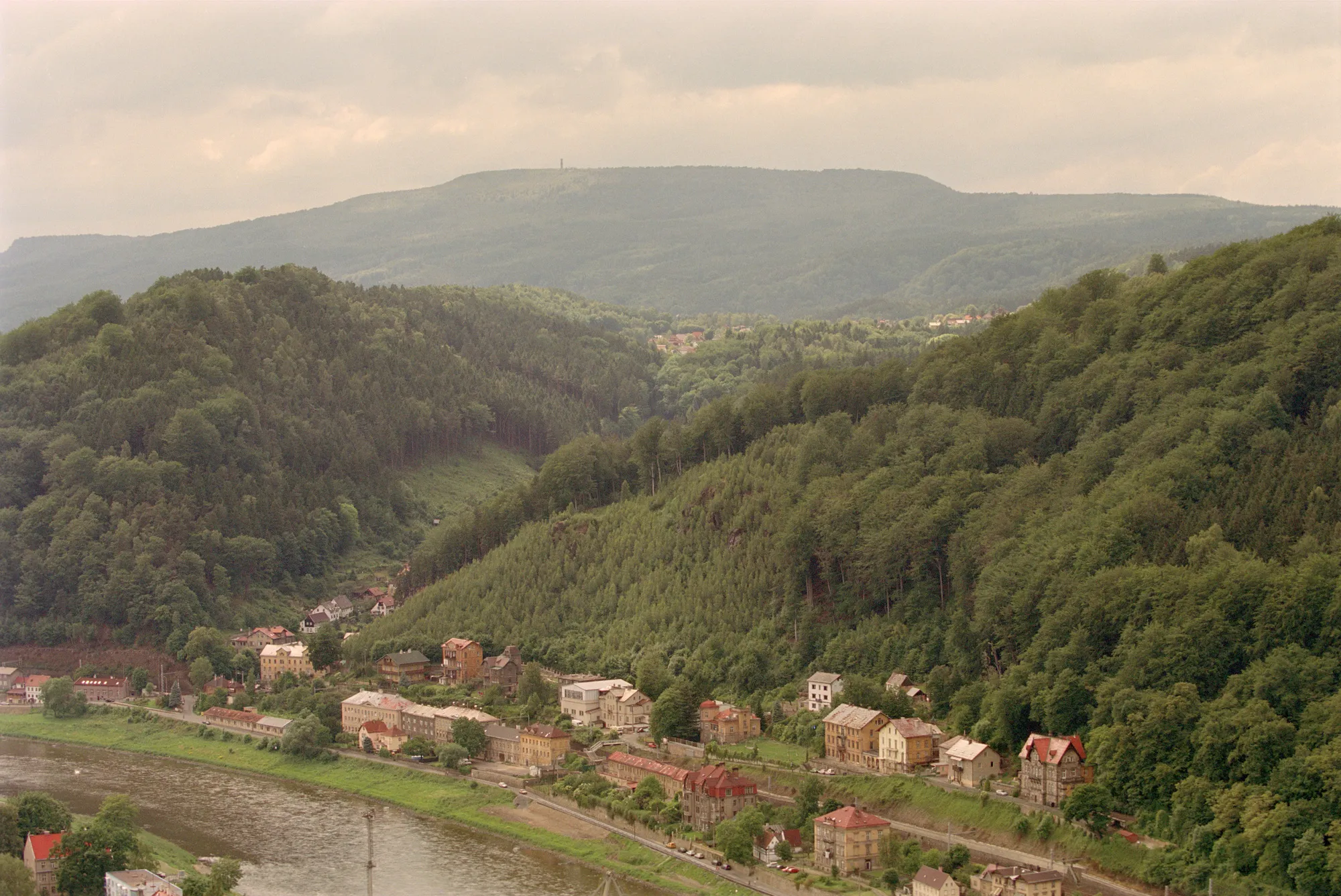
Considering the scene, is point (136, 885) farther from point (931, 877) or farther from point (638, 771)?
point (931, 877)

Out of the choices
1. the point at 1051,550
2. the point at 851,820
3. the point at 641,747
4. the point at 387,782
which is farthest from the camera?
the point at 387,782

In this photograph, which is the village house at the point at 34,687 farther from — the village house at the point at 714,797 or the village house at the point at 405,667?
the village house at the point at 714,797

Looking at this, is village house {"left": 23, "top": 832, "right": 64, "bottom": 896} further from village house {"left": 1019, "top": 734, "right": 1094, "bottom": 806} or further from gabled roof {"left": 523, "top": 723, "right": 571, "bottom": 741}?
village house {"left": 1019, "top": 734, "right": 1094, "bottom": 806}

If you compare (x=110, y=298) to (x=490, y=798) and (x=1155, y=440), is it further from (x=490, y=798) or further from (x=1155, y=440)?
(x=1155, y=440)

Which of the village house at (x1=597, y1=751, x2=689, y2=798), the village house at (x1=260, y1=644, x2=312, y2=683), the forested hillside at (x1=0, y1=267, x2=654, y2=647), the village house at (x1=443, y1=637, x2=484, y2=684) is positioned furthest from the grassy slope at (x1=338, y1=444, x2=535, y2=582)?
the village house at (x1=597, y1=751, x2=689, y2=798)

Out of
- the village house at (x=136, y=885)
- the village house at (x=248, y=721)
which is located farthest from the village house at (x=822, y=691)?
the village house at (x=136, y=885)

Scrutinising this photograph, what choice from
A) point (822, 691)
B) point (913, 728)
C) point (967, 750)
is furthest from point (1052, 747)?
point (822, 691)

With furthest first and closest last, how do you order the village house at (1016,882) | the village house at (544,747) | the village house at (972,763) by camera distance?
the village house at (544,747)
the village house at (972,763)
the village house at (1016,882)
